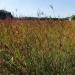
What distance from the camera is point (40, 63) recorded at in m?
4.35

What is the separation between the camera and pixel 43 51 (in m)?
4.73

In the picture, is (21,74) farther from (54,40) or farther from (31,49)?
(54,40)

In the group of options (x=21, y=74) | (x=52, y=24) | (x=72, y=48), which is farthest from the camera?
(x=52, y=24)

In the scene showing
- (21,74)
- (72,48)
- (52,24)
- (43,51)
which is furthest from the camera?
(52,24)

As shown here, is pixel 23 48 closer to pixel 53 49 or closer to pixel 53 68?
pixel 53 49

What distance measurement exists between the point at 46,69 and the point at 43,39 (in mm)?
1375

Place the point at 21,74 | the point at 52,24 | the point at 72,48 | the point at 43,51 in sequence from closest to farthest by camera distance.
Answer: the point at 21,74
the point at 43,51
the point at 72,48
the point at 52,24

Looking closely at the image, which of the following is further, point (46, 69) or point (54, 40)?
point (54, 40)

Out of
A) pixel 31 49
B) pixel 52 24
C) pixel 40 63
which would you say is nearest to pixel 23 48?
pixel 31 49

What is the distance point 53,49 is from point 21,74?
0.83 metres

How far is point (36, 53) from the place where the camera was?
4633 mm

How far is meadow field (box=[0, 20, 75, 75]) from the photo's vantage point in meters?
4.28

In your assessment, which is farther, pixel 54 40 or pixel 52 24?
pixel 52 24

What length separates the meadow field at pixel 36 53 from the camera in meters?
4.28
